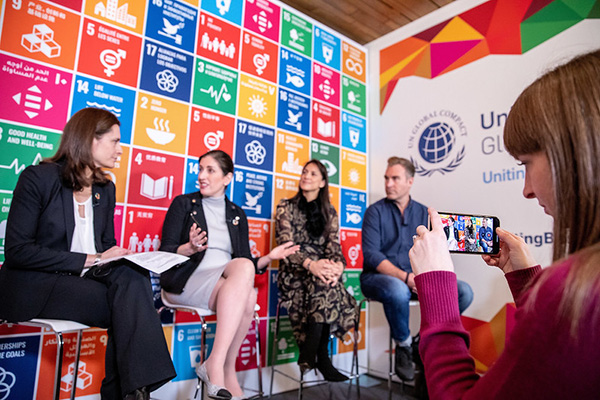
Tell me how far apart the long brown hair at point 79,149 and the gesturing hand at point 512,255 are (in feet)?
6.08

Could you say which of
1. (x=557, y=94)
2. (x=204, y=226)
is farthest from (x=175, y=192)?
(x=557, y=94)

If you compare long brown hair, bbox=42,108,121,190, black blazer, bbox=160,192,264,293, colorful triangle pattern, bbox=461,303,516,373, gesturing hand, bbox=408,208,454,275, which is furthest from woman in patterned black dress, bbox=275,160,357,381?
gesturing hand, bbox=408,208,454,275

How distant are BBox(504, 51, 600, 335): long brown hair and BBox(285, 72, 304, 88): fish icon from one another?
120 inches

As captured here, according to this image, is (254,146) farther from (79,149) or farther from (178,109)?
(79,149)

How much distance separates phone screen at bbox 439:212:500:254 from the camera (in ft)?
3.88

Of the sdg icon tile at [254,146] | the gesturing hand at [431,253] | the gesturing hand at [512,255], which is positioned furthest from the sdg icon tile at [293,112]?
the gesturing hand at [431,253]

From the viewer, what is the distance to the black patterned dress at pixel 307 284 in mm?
2578

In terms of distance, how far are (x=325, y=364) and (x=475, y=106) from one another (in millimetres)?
2384

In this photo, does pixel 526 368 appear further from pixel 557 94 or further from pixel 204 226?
pixel 204 226

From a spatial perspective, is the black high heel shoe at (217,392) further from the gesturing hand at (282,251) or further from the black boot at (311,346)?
the gesturing hand at (282,251)

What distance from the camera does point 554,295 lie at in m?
0.51

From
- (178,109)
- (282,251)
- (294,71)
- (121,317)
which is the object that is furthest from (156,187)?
(294,71)

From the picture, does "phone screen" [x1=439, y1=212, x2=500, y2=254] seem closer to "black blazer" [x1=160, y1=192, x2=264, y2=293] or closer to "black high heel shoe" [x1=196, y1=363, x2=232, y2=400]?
"black high heel shoe" [x1=196, y1=363, x2=232, y2=400]

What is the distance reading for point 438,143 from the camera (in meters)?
3.55
